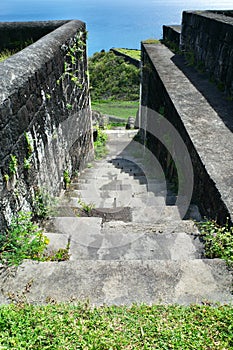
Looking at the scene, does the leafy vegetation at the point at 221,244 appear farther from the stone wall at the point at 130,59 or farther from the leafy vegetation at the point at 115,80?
the stone wall at the point at 130,59

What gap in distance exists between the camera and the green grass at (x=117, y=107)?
21406 mm

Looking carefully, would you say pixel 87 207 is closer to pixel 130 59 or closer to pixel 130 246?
pixel 130 246

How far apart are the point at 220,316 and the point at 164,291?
1.33 feet

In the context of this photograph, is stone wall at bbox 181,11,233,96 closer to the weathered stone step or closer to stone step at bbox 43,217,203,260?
stone step at bbox 43,217,203,260

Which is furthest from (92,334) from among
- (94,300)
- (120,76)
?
(120,76)

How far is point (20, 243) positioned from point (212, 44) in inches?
235

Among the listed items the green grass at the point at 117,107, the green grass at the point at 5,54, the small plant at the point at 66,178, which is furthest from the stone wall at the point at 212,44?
the green grass at the point at 117,107

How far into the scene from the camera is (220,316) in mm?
1919

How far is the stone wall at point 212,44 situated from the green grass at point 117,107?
39.6 feet

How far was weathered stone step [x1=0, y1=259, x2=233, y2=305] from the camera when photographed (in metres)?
2.10

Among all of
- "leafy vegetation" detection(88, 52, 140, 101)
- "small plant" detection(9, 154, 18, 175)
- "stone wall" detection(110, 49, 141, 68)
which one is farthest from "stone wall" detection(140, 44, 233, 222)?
"stone wall" detection(110, 49, 141, 68)

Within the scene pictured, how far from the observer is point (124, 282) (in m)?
2.23

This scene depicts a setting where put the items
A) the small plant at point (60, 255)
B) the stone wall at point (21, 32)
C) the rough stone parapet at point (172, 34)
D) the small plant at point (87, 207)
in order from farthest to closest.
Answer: the rough stone parapet at point (172, 34)
the stone wall at point (21, 32)
the small plant at point (87, 207)
the small plant at point (60, 255)

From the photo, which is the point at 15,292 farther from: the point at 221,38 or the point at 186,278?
the point at 221,38
